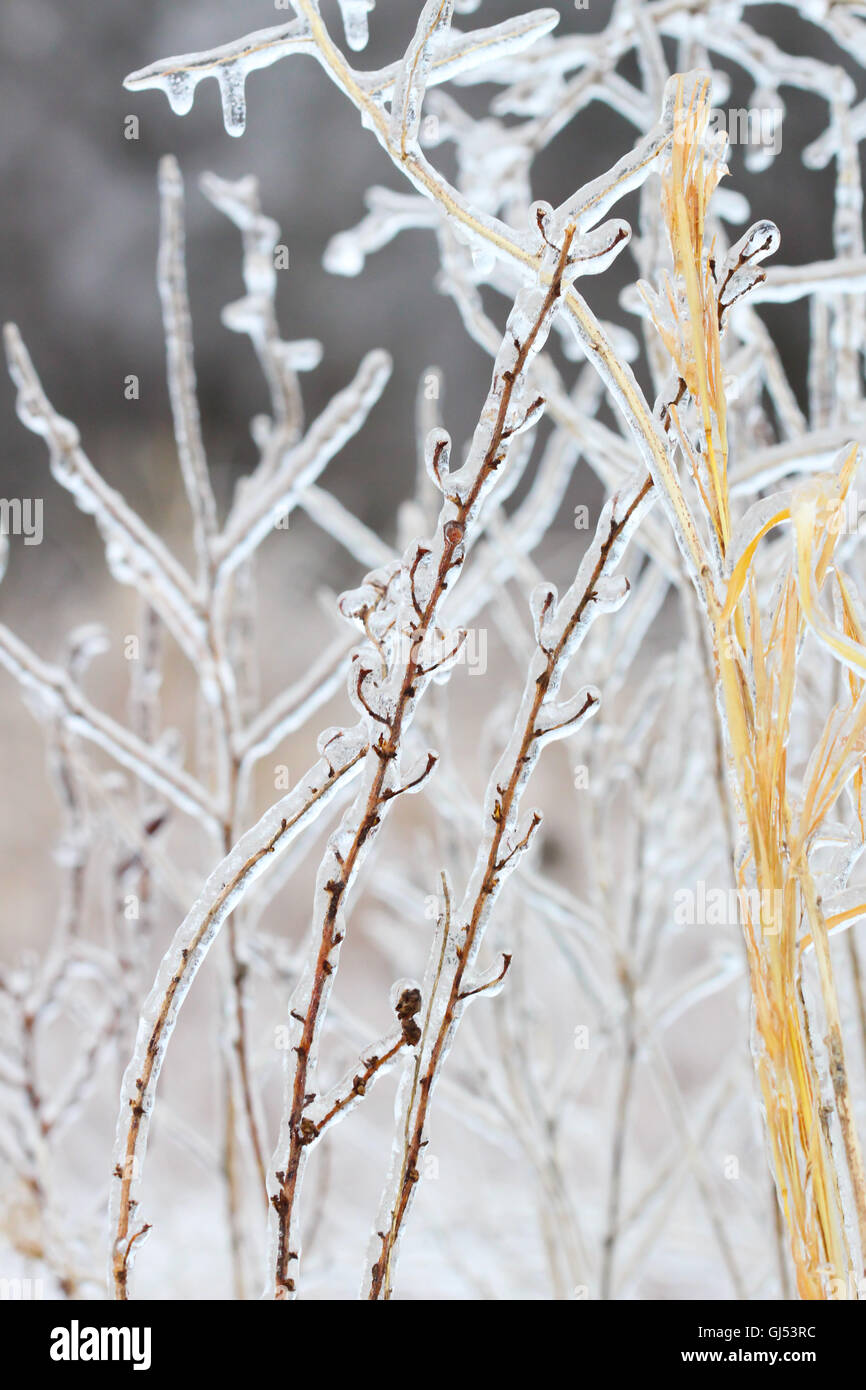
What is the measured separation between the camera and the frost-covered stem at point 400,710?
24 centimetres

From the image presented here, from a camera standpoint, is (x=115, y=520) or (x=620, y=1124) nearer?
(x=115, y=520)

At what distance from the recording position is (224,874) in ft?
0.83

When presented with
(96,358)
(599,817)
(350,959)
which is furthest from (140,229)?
(599,817)

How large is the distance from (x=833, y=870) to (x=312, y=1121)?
0.15 m

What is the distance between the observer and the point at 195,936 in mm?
250

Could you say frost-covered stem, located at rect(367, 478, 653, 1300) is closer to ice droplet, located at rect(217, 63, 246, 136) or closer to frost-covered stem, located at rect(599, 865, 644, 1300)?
ice droplet, located at rect(217, 63, 246, 136)

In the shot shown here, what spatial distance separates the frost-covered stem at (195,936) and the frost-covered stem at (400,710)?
0.01 meters

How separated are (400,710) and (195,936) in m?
0.08

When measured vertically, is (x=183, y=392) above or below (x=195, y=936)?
above

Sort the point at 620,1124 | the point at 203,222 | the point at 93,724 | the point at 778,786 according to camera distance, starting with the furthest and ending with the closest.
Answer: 1. the point at 203,222
2. the point at 620,1124
3. the point at 93,724
4. the point at 778,786

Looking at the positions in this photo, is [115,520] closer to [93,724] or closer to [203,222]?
[93,724]

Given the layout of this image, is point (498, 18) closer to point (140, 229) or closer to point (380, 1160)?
point (140, 229)
